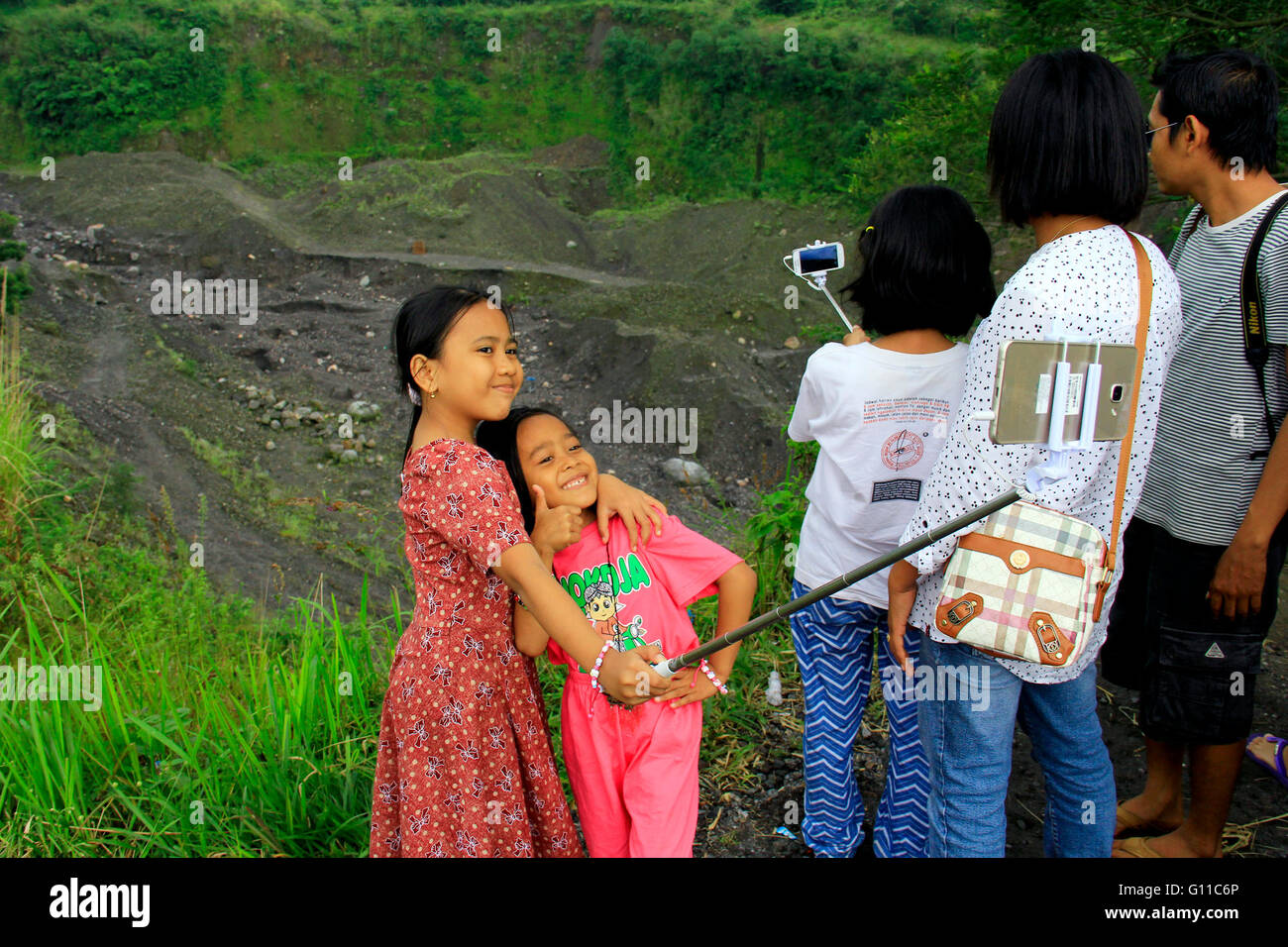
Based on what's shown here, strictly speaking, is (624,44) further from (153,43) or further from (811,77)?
(153,43)

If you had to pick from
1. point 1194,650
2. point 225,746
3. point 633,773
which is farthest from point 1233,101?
point 225,746

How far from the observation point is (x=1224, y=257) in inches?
75.5

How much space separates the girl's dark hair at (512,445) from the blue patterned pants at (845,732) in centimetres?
61

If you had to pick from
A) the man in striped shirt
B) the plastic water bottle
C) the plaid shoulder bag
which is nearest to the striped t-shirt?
the man in striped shirt

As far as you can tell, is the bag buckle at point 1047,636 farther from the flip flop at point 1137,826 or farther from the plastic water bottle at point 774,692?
the plastic water bottle at point 774,692

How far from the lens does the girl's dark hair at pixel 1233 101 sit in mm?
1830

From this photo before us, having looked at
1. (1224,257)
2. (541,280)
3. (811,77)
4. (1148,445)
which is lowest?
(1148,445)

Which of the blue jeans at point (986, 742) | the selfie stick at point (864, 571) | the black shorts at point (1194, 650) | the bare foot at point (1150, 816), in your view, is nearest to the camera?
the selfie stick at point (864, 571)

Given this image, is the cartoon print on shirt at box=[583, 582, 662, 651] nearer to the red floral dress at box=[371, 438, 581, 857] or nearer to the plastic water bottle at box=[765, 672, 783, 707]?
the red floral dress at box=[371, 438, 581, 857]

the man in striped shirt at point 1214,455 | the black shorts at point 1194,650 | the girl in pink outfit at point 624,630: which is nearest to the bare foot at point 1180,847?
the man in striped shirt at point 1214,455

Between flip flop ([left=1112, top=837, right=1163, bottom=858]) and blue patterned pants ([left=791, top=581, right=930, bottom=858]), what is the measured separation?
0.49 m

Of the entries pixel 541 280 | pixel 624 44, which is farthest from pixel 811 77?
pixel 541 280

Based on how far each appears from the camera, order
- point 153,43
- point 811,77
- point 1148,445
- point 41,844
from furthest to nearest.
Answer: point 153,43 → point 811,77 → point 41,844 → point 1148,445
